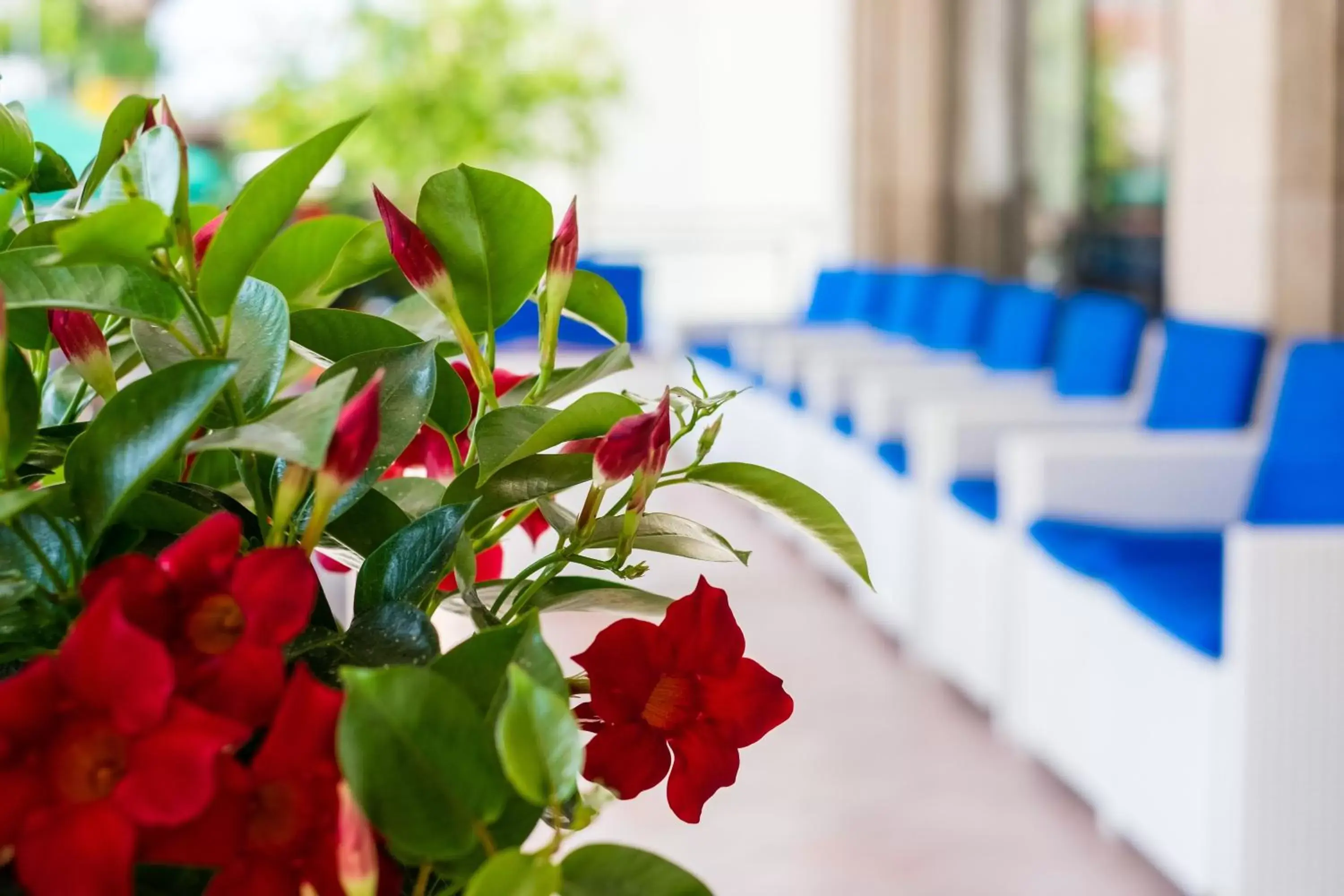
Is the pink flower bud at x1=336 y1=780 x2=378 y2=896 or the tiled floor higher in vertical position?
the pink flower bud at x1=336 y1=780 x2=378 y2=896

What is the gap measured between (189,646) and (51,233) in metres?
0.18

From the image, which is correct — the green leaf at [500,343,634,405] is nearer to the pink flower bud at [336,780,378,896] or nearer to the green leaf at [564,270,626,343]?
the green leaf at [564,270,626,343]

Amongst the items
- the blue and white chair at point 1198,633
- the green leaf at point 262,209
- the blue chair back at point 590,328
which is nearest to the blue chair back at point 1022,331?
the blue and white chair at point 1198,633

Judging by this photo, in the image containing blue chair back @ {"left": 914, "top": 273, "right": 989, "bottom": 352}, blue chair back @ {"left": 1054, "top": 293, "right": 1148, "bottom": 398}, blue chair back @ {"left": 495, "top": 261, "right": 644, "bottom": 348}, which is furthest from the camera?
blue chair back @ {"left": 495, "top": 261, "right": 644, "bottom": 348}

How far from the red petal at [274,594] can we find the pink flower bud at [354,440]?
0.10 feet

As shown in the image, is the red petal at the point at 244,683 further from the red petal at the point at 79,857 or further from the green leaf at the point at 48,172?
the green leaf at the point at 48,172

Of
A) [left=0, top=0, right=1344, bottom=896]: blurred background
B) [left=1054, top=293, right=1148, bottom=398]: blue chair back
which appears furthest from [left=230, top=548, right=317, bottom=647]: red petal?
[left=1054, top=293, right=1148, bottom=398]: blue chair back

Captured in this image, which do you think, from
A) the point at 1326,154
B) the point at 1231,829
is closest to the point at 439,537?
the point at 1231,829

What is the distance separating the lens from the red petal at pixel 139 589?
43 cm

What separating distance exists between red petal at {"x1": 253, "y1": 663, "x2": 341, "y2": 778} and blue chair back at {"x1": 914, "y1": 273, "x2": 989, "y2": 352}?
5.29 meters

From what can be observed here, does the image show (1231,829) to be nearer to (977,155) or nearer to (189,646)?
(189,646)

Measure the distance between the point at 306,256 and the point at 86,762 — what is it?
30 cm

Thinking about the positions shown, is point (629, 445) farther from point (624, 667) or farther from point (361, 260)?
point (361, 260)

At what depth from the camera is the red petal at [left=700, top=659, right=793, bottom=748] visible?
1.73ft
